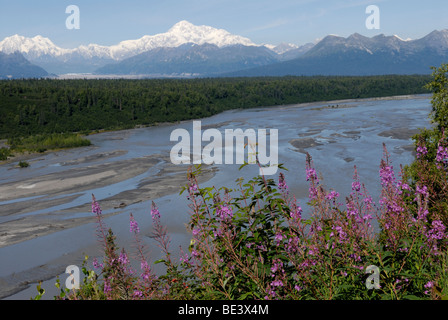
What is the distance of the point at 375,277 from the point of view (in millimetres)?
4148

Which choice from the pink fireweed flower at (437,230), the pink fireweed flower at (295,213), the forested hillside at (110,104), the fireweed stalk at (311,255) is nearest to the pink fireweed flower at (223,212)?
the fireweed stalk at (311,255)

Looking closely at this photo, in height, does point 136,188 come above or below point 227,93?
below

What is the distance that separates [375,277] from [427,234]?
1799 mm

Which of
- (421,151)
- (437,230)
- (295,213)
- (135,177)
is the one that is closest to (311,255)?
(295,213)

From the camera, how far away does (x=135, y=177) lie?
3428 centimetres

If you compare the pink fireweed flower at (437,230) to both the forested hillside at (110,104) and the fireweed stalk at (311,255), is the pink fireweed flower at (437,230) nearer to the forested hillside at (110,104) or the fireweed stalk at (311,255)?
the fireweed stalk at (311,255)

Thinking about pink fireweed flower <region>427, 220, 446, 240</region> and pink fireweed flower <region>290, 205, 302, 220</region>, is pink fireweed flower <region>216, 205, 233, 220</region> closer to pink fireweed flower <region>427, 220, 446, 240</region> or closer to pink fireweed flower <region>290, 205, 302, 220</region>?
Result: pink fireweed flower <region>290, 205, 302, 220</region>

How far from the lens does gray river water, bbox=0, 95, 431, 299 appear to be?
18.6 m

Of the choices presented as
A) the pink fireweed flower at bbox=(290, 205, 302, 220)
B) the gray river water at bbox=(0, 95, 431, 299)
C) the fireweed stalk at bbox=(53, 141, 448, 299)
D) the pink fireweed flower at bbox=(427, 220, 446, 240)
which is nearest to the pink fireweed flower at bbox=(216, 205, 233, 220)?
the fireweed stalk at bbox=(53, 141, 448, 299)

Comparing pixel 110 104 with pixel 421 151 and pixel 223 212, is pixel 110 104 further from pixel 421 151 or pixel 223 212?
pixel 223 212

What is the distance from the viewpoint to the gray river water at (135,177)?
61.2ft

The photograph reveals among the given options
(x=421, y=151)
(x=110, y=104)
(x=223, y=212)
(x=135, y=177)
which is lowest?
(x=135, y=177)

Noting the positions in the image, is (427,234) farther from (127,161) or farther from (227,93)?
(227,93)
